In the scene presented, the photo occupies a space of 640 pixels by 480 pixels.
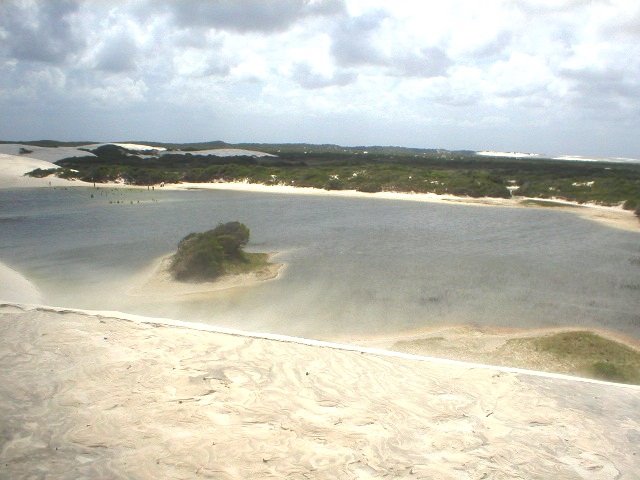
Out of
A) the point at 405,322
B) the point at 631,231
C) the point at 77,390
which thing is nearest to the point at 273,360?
the point at 77,390

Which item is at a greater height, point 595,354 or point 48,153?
point 48,153

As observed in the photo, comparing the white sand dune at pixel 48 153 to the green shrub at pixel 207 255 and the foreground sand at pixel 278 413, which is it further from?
the foreground sand at pixel 278 413

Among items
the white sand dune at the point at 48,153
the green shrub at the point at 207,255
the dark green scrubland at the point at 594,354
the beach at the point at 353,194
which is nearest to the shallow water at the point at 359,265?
the dark green scrubland at the point at 594,354

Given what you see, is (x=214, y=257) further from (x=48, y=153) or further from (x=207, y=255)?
(x=48, y=153)

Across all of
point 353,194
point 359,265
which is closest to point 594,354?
point 359,265

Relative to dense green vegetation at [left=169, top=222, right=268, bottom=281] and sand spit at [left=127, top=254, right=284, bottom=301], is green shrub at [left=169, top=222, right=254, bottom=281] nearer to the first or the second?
dense green vegetation at [left=169, top=222, right=268, bottom=281]

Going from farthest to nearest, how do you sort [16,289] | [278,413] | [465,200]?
1. [465,200]
2. [16,289]
3. [278,413]

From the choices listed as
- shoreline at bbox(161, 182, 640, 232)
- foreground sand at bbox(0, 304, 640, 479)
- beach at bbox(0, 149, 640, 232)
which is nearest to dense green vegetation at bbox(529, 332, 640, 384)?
foreground sand at bbox(0, 304, 640, 479)
